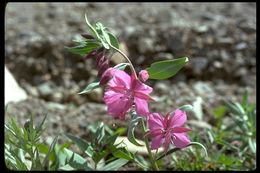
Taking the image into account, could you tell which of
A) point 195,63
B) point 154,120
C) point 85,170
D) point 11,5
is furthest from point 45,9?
point 154,120

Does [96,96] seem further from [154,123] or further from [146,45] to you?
[154,123]

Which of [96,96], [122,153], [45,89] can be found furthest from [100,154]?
[45,89]

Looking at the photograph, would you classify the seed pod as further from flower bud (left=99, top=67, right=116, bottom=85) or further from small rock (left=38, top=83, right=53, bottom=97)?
small rock (left=38, top=83, right=53, bottom=97)

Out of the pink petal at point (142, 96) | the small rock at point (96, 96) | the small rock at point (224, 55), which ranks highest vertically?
the pink petal at point (142, 96)

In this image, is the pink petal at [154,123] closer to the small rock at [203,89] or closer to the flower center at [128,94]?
the flower center at [128,94]

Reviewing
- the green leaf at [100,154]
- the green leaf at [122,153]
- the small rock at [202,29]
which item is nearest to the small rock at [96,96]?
the small rock at [202,29]

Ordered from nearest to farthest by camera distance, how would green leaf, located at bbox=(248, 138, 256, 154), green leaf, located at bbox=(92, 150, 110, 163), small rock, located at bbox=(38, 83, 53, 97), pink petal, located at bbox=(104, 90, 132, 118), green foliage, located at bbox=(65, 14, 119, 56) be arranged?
pink petal, located at bbox=(104, 90, 132, 118), green foliage, located at bbox=(65, 14, 119, 56), green leaf, located at bbox=(92, 150, 110, 163), green leaf, located at bbox=(248, 138, 256, 154), small rock, located at bbox=(38, 83, 53, 97)

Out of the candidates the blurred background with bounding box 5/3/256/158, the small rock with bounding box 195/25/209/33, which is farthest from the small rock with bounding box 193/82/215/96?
the small rock with bounding box 195/25/209/33
